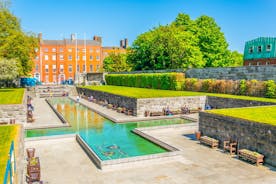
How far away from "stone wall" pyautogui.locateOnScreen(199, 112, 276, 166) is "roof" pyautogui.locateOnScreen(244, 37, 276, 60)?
38100mm

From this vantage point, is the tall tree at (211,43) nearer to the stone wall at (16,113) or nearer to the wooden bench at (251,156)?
the stone wall at (16,113)

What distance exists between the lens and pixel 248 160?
14.4 m

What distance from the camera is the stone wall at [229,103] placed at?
25.1 metres

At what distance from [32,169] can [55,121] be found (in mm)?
14971

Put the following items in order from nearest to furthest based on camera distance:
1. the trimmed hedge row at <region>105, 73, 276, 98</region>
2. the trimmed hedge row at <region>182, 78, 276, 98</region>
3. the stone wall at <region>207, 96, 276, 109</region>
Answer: the stone wall at <region>207, 96, 276, 109</region>, the trimmed hedge row at <region>182, 78, 276, 98</region>, the trimmed hedge row at <region>105, 73, 276, 98</region>

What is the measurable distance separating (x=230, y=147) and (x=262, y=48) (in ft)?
139

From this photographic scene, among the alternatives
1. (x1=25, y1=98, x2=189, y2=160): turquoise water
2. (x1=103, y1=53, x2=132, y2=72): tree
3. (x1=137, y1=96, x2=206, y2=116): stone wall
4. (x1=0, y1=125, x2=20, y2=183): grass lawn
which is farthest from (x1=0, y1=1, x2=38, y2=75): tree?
(x1=103, y1=53, x2=132, y2=72): tree

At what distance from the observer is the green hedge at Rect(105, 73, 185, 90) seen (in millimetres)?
40469

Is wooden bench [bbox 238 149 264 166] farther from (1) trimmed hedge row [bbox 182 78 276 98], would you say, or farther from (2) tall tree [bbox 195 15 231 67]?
(2) tall tree [bbox 195 15 231 67]

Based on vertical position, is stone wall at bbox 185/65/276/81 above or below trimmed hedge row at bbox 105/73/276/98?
above

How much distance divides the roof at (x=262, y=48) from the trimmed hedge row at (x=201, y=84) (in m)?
20.3

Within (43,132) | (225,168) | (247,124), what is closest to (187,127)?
(247,124)

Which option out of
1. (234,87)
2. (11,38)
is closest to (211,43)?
(234,87)

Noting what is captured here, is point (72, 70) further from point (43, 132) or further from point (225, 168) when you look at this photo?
point (225, 168)
